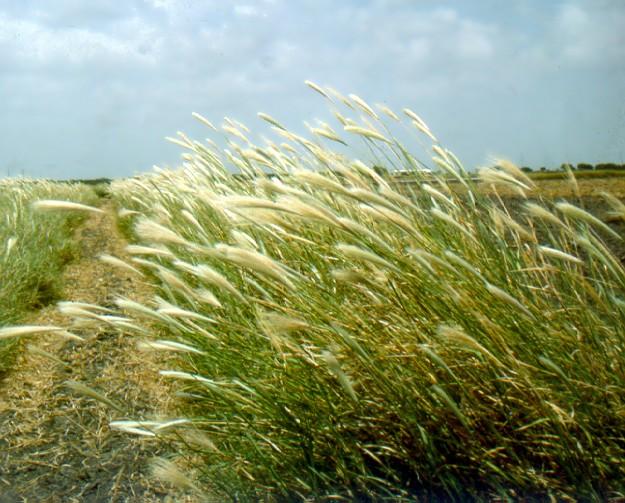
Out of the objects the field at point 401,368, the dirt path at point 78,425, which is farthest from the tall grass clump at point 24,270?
the field at point 401,368

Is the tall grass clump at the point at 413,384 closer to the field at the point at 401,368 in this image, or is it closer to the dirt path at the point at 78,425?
the field at the point at 401,368

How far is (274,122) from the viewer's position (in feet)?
10.0

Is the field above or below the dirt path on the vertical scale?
above

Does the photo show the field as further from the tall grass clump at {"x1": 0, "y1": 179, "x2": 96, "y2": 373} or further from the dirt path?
the tall grass clump at {"x1": 0, "y1": 179, "x2": 96, "y2": 373}

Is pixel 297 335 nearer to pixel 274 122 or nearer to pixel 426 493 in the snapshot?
pixel 426 493

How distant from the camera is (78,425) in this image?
237cm

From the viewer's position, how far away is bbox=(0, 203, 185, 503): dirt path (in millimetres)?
2326

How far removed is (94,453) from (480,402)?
1.50m

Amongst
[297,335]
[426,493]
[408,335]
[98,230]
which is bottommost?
[98,230]

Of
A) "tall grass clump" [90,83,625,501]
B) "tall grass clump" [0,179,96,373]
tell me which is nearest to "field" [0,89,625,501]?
"tall grass clump" [90,83,625,501]

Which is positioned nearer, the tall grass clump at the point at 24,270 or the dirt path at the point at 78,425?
the dirt path at the point at 78,425

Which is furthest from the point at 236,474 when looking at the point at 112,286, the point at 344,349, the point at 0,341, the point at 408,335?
the point at 112,286

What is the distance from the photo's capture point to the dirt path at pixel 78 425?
7.63 feet

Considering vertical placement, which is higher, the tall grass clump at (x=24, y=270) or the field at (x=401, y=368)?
the field at (x=401, y=368)
